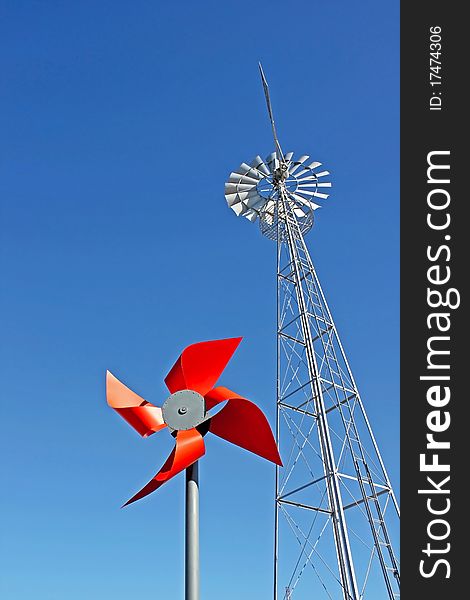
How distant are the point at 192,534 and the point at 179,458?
1189mm

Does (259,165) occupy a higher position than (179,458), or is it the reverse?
(259,165)

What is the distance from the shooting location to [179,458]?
10.8m

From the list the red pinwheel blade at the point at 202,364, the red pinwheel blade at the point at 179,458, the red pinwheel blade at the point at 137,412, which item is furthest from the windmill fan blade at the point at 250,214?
the red pinwheel blade at the point at 179,458

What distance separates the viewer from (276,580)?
17484 millimetres

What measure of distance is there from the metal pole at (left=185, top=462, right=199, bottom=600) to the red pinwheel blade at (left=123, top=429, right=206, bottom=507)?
0.31 m

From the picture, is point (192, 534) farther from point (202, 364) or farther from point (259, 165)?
point (259, 165)

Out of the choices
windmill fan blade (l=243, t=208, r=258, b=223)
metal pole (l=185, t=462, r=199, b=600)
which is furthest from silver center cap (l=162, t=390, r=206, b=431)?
windmill fan blade (l=243, t=208, r=258, b=223)

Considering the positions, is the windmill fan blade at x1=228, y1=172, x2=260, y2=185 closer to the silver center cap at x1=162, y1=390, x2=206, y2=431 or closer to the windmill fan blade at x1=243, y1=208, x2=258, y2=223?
the windmill fan blade at x1=243, y1=208, x2=258, y2=223

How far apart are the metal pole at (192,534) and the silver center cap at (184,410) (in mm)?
714

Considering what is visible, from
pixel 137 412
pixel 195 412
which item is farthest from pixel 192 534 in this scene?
pixel 137 412

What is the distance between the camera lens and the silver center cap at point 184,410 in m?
11.4

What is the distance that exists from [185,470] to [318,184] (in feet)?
48.7

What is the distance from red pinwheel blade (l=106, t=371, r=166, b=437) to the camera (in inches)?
A: 457

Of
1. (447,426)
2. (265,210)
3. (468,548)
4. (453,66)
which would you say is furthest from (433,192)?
(265,210)
